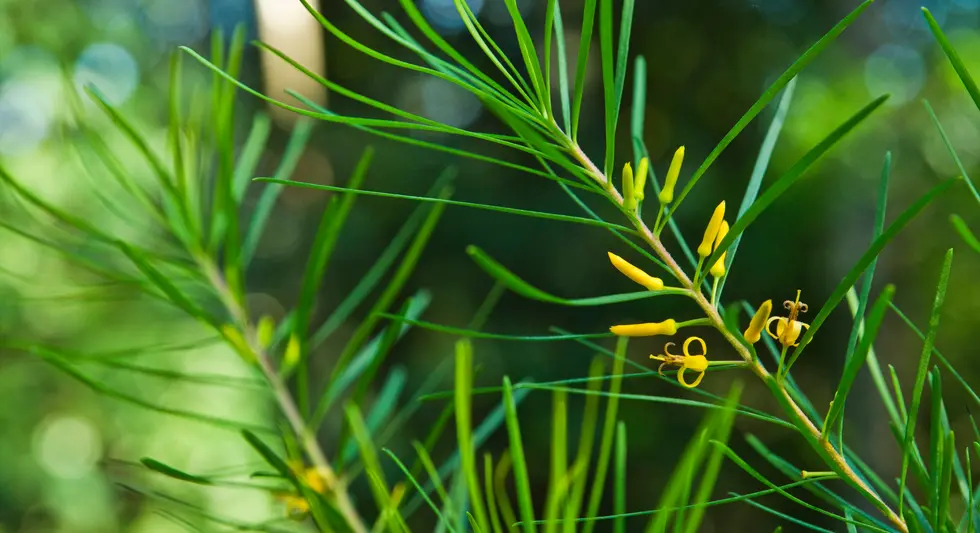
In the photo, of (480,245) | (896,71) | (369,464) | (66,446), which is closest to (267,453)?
(369,464)

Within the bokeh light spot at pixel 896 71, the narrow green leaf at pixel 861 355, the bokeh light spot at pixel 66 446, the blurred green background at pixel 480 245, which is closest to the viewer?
the narrow green leaf at pixel 861 355

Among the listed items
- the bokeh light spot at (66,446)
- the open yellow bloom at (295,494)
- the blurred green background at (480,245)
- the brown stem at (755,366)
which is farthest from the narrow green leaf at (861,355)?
the bokeh light spot at (66,446)

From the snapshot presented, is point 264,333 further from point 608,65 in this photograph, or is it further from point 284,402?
point 608,65

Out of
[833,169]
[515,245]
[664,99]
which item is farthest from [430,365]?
[833,169]

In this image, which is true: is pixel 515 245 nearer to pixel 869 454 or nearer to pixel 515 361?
pixel 515 361

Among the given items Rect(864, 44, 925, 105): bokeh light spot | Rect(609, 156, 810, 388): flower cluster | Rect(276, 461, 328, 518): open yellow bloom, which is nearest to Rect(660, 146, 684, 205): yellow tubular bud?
Rect(609, 156, 810, 388): flower cluster

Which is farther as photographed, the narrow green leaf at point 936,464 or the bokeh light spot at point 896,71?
the bokeh light spot at point 896,71

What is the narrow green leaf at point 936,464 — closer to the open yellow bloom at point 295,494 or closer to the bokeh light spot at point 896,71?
the open yellow bloom at point 295,494
